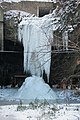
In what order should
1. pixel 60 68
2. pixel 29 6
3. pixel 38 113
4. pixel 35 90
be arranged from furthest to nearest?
pixel 29 6 < pixel 60 68 < pixel 35 90 < pixel 38 113

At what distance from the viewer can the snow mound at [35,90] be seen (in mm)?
15863

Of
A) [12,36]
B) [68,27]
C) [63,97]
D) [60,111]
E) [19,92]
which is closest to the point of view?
[68,27]

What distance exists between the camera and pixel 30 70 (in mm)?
17547

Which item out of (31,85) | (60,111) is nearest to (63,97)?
(31,85)

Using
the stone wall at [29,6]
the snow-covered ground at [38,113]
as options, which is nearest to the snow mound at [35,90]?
the stone wall at [29,6]

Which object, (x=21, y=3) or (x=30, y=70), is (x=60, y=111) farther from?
(x=21, y=3)

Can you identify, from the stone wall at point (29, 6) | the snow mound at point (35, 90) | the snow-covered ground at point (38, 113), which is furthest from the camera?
the stone wall at point (29, 6)

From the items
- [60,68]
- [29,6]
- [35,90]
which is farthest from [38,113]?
[29,6]

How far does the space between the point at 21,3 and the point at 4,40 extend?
7.04 ft

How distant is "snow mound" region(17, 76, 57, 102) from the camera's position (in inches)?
625

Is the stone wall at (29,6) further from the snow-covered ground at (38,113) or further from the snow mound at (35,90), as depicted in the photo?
the snow-covered ground at (38,113)

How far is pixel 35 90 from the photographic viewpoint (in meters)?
16.6

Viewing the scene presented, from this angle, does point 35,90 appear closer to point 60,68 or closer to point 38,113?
point 60,68

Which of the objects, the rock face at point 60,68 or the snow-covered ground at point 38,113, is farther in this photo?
the rock face at point 60,68
